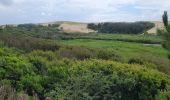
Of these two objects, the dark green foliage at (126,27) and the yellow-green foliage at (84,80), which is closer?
the yellow-green foliage at (84,80)

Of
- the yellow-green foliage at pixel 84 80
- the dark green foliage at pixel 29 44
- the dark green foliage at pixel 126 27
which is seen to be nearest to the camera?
the yellow-green foliage at pixel 84 80

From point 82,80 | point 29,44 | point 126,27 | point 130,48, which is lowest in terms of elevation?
point 126,27

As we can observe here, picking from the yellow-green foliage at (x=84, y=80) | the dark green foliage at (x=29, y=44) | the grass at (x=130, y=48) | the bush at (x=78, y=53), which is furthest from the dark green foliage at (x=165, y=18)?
the grass at (x=130, y=48)

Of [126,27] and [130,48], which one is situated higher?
[130,48]

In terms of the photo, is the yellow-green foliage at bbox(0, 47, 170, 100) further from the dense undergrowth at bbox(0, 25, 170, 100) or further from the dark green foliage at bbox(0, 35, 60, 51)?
the dark green foliage at bbox(0, 35, 60, 51)

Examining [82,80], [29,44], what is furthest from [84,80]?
[29,44]

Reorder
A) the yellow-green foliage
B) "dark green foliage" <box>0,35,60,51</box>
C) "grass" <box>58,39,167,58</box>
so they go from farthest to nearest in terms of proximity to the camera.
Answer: "grass" <box>58,39,167,58</box>, "dark green foliage" <box>0,35,60,51</box>, the yellow-green foliage

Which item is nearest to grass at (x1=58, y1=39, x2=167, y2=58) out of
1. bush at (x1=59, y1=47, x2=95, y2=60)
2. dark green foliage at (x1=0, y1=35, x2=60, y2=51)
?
dark green foliage at (x1=0, y1=35, x2=60, y2=51)

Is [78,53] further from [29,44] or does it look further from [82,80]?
[82,80]

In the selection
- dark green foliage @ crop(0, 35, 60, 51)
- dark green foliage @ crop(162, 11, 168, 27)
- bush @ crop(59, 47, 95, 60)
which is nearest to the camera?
dark green foliage @ crop(162, 11, 168, 27)

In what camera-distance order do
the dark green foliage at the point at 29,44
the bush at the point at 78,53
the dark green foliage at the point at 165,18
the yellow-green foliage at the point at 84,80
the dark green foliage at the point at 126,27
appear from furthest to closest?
the dark green foliage at the point at 126,27 → the dark green foliage at the point at 29,44 → the bush at the point at 78,53 → the yellow-green foliage at the point at 84,80 → the dark green foliage at the point at 165,18

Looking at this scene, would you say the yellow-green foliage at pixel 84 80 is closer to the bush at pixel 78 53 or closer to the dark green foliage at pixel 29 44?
the bush at pixel 78 53

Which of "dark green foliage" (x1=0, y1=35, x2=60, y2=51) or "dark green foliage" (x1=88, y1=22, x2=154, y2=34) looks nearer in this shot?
"dark green foliage" (x1=0, y1=35, x2=60, y2=51)

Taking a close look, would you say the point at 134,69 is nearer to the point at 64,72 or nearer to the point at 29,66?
the point at 64,72
